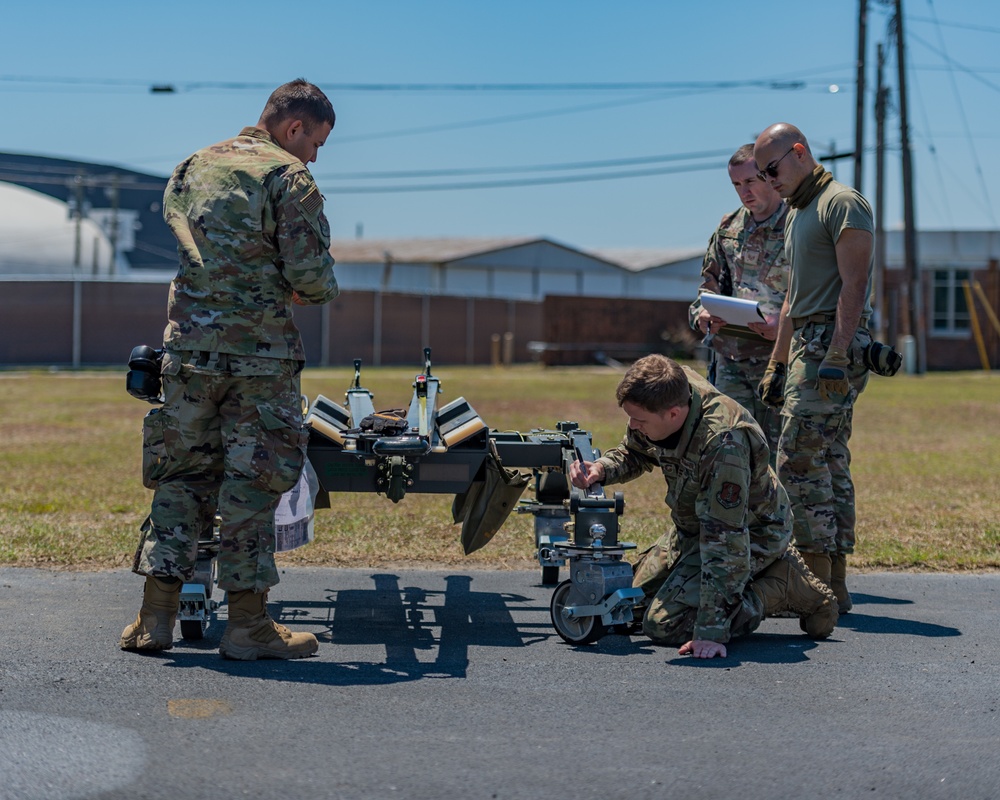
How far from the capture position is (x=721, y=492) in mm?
4859

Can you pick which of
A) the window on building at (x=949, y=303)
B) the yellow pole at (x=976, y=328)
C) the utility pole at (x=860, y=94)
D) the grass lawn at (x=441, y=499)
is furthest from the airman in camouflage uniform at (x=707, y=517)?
the window on building at (x=949, y=303)

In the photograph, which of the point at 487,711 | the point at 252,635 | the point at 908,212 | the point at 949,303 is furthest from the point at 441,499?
the point at 949,303

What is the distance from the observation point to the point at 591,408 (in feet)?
67.7

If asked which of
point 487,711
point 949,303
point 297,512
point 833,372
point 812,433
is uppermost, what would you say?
point 949,303

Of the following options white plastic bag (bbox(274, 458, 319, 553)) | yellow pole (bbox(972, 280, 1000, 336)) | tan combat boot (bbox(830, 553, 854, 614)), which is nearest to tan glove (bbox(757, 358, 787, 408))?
tan combat boot (bbox(830, 553, 854, 614))

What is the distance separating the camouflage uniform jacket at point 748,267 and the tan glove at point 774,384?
28 cm

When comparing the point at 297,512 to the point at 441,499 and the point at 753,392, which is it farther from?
the point at 441,499

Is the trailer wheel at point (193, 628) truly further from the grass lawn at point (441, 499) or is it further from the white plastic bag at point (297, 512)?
the grass lawn at point (441, 499)

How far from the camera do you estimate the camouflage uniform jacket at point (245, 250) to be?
183 inches

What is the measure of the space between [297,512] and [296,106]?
1.60 m

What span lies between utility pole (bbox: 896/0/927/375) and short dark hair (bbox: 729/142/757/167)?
2990 centimetres

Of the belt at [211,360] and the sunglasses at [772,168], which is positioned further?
the sunglasses at [772,168]

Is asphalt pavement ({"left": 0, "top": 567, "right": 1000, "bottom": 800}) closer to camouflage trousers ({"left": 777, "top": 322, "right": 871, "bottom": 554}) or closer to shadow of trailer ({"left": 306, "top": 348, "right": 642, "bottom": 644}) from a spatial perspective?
shadow of trailer ({"left": 306, "top": 348, "right": 642, "bottom": 644})

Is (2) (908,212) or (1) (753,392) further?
(2) (908,212)
